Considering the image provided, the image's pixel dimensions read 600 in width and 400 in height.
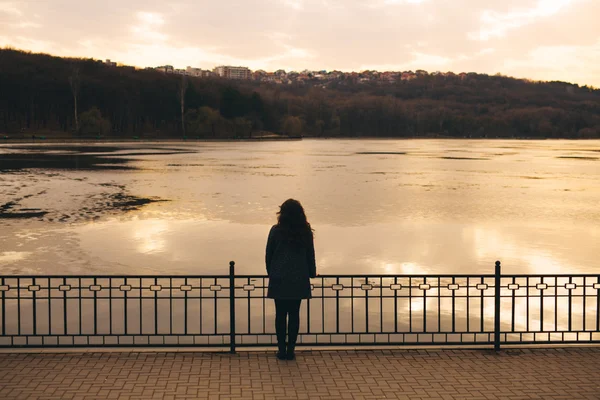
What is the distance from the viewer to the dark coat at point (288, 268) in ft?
27.6

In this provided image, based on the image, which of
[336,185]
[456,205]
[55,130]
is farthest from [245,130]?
[456,205]

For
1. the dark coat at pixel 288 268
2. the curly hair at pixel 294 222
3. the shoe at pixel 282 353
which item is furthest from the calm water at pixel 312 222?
the curly hair at pixel 294 222

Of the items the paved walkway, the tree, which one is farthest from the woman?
the tree

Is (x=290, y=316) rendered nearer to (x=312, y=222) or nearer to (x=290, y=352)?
(x=290, y=352)

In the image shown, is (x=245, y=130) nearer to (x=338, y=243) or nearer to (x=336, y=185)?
(x=336, y=185)

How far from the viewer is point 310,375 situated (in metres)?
7.97

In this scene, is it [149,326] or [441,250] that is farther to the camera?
[441,250]

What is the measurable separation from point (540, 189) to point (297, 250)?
38506 mm

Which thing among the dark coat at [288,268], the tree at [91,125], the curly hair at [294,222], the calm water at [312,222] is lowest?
the calm water at [312,222]

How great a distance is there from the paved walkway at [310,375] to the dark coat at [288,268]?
88cm

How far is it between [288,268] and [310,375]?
52.3 inches

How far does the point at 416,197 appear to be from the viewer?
38.3 metres

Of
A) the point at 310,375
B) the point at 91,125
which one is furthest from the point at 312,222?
the point at 91,125

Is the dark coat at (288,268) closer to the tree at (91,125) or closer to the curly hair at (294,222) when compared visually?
the curly hair at (294,222)
